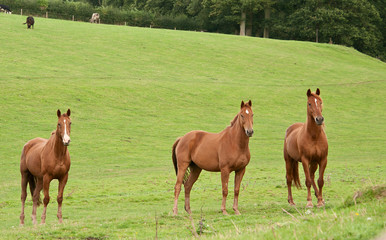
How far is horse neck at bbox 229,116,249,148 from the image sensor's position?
12500 mm

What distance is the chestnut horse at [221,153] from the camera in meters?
12.5

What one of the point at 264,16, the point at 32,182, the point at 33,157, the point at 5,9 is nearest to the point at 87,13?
the point at 5,9

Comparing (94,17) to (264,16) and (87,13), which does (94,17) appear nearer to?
(87,13)

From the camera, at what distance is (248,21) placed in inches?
3359

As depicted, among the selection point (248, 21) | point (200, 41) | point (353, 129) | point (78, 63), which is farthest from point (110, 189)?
point (248, 21)

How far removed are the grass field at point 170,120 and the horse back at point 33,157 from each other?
1.40 meters

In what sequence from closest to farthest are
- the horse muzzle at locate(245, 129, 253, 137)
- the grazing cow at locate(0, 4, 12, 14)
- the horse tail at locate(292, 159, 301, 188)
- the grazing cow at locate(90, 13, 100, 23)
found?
the horse muzzle at locate(245, 129, 253, 137)
the horse tail at locate(292, 159, 301, 188)
the grazing cow at locate(0, 4, 12, 14)
the grazing cow at locate(90, 13, 100, 23)

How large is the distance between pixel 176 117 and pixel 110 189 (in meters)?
16.0

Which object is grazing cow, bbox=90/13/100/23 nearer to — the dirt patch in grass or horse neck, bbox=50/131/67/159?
horse neck, bbox=50/131/67/159

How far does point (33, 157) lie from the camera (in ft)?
42.9

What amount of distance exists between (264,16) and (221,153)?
76485mm

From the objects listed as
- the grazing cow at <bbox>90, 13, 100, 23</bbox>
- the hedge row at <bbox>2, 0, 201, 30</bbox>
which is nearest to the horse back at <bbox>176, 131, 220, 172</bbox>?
the grazing cow at <bbox>90, 13, 100, 23</bbox>

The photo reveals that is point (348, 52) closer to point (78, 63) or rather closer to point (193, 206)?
point (78, 63)

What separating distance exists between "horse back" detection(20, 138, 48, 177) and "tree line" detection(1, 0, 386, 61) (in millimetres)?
60934
